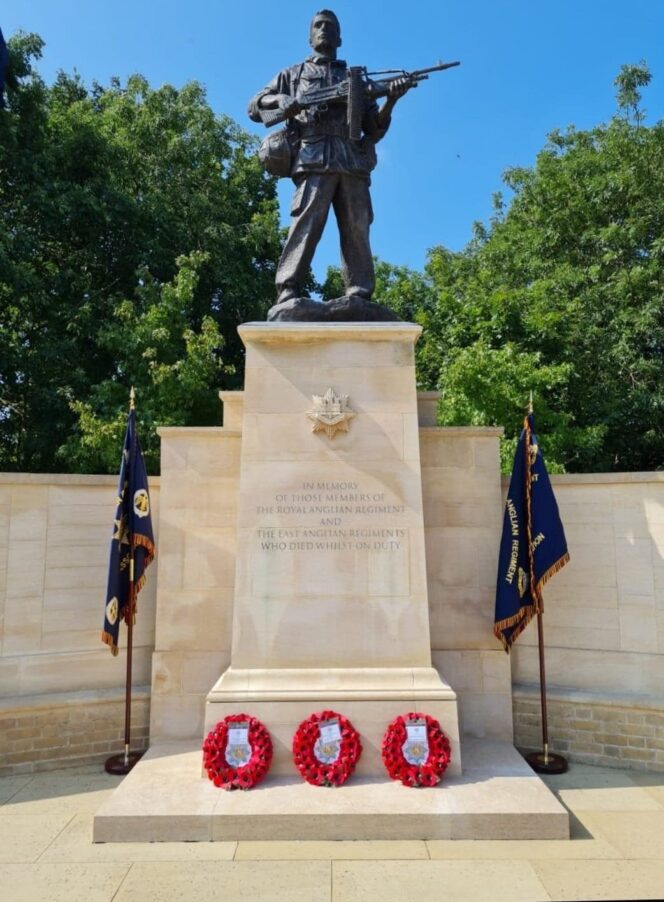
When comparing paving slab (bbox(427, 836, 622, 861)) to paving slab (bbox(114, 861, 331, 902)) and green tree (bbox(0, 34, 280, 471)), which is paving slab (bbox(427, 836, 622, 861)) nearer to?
paving slab (bbox(114, 861, 331, 902))

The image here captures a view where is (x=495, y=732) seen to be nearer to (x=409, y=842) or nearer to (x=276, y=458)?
(x=409, y=842)

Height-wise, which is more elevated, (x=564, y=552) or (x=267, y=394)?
(x=267, y=394)

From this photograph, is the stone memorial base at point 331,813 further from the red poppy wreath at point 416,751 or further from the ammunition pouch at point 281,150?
the ammunition pouch at point 281,150

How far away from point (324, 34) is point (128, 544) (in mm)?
6317

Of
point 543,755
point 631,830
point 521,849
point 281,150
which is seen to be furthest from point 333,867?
point 281,150

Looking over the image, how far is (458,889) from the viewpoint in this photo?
4.45m

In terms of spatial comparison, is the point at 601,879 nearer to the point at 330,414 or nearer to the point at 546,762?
the point at 546,762

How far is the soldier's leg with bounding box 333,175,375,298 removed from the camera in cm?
766

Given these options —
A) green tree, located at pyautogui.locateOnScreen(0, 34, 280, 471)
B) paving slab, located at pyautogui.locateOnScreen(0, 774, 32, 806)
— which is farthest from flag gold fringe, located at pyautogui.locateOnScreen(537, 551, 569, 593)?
green tree, located at pyautogui.locateOnScreen(0, 34, 280, 471)

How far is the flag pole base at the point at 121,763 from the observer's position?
6848 millimetres

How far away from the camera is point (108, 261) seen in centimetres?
1756

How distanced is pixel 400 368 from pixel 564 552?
2620 millimetres

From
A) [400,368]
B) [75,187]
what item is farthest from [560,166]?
[400,368]

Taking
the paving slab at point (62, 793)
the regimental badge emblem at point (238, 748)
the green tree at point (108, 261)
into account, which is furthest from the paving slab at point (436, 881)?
the green tree at point (108, 261)
